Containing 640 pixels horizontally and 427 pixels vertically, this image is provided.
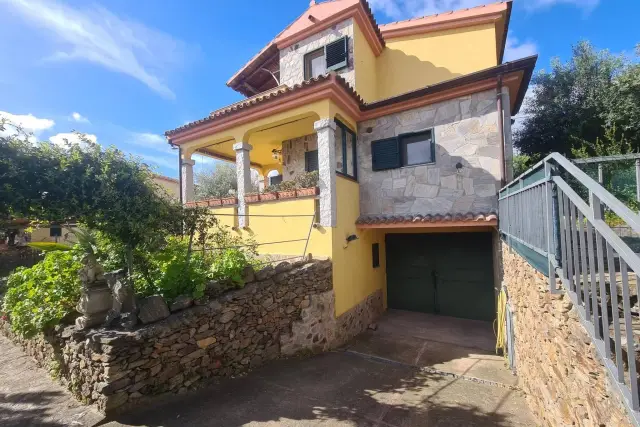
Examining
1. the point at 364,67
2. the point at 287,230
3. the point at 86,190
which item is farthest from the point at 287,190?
the point at 364,67

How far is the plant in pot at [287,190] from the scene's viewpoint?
7.23 m

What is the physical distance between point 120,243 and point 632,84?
17448mm

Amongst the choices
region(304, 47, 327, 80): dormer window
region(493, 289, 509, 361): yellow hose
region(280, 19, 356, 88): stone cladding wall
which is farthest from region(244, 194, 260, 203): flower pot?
region(493, 289, 509, 361): yellow hose

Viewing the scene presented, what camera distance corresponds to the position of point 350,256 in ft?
24.7

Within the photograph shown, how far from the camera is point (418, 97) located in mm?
7438

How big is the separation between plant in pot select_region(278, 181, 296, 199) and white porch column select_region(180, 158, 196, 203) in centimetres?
380

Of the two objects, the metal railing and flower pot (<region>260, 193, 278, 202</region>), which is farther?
flower pot (<region>260, 193, 278, 202</region>)

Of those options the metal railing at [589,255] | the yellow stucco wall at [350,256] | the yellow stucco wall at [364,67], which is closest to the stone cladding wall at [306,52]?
the yellow stucco wall at [364,67]

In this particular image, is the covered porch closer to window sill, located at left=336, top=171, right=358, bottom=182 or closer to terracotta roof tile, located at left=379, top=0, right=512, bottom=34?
window sill, located at left=336, top=171, right=358, bottom=182

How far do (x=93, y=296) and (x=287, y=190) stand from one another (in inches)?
181

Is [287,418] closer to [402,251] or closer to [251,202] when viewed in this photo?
[251,202]

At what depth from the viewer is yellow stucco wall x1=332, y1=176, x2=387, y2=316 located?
6922mm

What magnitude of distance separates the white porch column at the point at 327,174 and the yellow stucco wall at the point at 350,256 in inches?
12.0

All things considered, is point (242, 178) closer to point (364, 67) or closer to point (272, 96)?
point (272, 96)
